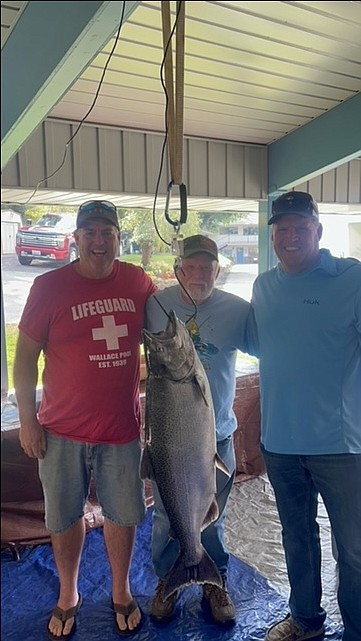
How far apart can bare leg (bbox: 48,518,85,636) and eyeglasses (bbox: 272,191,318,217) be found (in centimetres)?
135

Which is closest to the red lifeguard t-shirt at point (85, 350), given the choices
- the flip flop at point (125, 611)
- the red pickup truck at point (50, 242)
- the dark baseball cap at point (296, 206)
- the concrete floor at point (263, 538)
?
the red pickup truck at point (50, 242)

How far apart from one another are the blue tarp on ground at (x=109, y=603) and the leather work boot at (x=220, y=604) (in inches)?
1.2

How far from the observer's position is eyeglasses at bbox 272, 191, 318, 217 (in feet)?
5.72

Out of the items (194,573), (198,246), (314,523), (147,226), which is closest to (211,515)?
(194,573)

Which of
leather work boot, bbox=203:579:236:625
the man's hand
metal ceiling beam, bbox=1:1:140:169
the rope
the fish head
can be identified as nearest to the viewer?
metal ceiling beam, bbox=1:1:140:169

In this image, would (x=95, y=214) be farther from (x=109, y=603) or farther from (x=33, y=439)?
(x=109, y=603)

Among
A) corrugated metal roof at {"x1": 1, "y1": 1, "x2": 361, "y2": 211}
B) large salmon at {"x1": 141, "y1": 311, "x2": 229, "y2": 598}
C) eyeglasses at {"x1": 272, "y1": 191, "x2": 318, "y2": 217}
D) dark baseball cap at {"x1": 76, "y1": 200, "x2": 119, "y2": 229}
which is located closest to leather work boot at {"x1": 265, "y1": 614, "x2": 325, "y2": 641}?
large salmon at {"x1": 141, "y1": 311, "x2": 229, "y2": 598}

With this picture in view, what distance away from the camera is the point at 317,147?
3.15 metres

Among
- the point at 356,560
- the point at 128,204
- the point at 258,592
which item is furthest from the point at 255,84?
the point at 258,592

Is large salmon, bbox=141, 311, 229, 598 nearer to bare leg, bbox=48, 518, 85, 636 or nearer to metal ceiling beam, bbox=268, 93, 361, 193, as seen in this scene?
bare leg, bbox=48, 518, 85, 636

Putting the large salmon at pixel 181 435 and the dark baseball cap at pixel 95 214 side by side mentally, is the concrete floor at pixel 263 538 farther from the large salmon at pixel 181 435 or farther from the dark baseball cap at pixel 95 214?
the dark baseball cap at pixel 95 214

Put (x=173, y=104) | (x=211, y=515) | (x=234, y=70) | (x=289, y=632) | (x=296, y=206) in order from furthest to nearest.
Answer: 1. (x=234, y=70)
2. (x=289, y=632)
3. (x=296, y=206)
4. (x=211, y=515)
5. (x=173, y=104)

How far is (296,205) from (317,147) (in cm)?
162

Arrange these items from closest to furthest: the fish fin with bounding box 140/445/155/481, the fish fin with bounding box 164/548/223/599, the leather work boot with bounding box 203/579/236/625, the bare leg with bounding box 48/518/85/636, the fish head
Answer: the fish head → the fish fin with bounding box 140/445/155/481 → the fish fin with bounding box 164/548/223/599 → the bare leg with bounding box 48/518/85/636 → the leather work boot with bounding box 203/579/236/625
